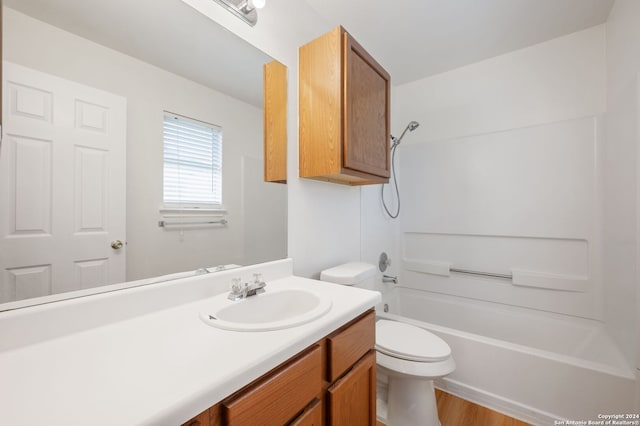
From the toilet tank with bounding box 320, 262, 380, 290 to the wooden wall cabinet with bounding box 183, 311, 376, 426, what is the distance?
0.41 meters

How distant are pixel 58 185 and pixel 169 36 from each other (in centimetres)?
65

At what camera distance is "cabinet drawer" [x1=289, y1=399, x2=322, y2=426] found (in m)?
0.69

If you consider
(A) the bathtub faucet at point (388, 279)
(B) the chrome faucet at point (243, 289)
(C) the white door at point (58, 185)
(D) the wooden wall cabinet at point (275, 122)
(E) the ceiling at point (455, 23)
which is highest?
(E) the ceiling at point (455, 23)

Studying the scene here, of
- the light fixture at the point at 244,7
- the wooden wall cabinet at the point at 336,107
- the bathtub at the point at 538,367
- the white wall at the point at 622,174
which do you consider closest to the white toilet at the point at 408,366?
the bathtub at the point at 538,367

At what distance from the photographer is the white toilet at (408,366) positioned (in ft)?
4.33

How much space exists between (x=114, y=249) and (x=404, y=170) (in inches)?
95.7

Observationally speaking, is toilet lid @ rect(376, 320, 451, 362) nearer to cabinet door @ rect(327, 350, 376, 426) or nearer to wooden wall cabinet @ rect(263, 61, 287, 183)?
cabinet door @ rect(327, 350, 376, 426)

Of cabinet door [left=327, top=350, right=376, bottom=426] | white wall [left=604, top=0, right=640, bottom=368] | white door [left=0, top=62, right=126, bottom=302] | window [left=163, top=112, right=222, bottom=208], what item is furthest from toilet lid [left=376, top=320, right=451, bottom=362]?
white door [left=0, top=62, right=126, bottom=302]

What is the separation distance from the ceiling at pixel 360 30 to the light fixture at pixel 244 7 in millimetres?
97

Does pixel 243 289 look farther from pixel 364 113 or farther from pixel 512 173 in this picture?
pixel 512 173

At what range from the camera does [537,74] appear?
2010 mm

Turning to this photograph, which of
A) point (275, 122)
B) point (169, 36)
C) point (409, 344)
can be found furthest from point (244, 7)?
point (409, 344)

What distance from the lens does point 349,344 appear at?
0.92m

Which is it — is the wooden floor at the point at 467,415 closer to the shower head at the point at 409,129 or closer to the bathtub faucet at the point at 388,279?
the bathtub faucet at the point at 388,279
